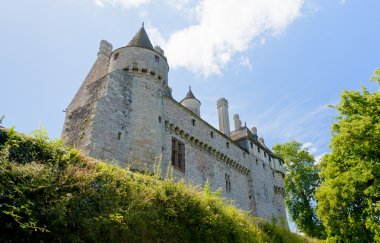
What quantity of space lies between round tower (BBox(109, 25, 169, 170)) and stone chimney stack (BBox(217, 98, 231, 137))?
29.8 feet

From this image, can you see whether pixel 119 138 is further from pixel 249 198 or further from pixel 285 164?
pixel 285 164

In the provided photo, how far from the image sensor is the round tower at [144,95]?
15070 mm

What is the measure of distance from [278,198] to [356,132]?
54.7 ft

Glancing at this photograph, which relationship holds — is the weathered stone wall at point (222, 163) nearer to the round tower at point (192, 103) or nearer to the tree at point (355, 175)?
the tree at point (355, 175)

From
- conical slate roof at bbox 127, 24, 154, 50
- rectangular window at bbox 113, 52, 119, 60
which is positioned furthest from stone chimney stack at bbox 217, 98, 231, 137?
rectangular window at bbox 113, 52, 119, 60

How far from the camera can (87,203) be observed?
5293mm

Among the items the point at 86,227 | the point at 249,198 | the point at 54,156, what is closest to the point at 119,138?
the point at 54,156

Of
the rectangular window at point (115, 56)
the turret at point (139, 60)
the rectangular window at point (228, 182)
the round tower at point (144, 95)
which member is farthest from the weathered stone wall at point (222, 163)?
the rectangular window at point (115, 56)

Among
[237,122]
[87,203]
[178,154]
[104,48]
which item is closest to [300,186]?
[237,122]

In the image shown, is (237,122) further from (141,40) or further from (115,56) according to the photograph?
(115,56)

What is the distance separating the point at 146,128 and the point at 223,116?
12.5 m

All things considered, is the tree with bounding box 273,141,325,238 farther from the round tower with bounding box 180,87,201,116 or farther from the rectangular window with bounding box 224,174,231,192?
the round tower with bounding box 180,87,201,116

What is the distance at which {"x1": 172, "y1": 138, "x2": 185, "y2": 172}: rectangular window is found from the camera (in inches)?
704

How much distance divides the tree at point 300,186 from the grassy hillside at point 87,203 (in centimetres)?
1963
